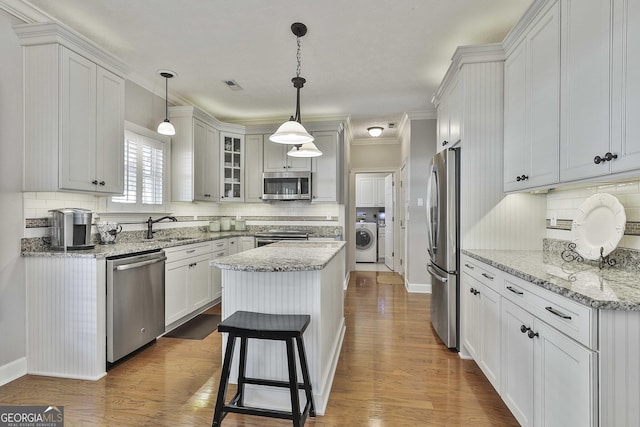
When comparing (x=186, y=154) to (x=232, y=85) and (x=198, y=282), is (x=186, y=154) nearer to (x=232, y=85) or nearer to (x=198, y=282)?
(x=232, y=85)

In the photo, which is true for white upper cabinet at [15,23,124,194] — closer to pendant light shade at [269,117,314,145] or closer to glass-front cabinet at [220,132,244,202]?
pendant light shade at [269,117,314,145]

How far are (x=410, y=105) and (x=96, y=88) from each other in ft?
12.4

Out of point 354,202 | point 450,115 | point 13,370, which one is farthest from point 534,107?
point 354,202

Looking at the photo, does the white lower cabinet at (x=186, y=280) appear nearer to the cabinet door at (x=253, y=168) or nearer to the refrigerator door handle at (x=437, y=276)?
the cabinet door at (x=253, y=168)

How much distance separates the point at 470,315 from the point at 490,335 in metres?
0.39

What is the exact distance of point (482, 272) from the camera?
219cm

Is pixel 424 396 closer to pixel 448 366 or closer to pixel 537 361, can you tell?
pixel 448 366

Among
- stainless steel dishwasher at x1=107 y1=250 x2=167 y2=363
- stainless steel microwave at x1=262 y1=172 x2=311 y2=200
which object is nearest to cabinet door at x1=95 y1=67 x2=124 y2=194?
stainless steel dishwasher at x1=107 y1=250 x2=167 y2=363

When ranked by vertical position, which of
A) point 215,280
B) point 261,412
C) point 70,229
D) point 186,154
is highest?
point 186,154

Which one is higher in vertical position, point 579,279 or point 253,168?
point 253,168

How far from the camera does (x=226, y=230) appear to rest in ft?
16.6

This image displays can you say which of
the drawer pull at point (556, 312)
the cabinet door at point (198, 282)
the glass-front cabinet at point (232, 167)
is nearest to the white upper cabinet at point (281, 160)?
the glass-front cabinet at point (232, 167)

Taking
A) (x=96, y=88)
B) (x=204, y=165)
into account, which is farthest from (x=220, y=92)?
(x=96, y=88)

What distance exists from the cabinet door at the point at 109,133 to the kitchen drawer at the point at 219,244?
4.43 feet
